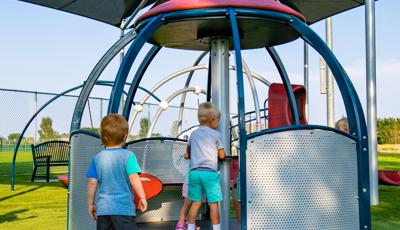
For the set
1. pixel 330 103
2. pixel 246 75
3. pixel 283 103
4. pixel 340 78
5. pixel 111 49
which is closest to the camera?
pixel 340 78

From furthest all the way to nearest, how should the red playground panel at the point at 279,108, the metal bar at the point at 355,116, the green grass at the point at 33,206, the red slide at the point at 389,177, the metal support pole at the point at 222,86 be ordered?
1. the red slide at the point at 389,177
2. the green grass at the point at 33,206
3. the red playground panel at the point at 279,108
4. the metal support pole at the point at 222,86
5. the metal bar at the point at 355,116

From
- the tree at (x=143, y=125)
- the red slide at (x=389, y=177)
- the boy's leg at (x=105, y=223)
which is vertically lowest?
the red slide at (x=389, y=177)

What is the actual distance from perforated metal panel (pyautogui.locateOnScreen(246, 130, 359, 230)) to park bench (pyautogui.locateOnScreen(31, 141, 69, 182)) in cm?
935

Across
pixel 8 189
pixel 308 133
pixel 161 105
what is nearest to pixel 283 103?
pixel 308 133

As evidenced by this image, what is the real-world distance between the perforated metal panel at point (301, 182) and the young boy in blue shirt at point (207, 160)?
70 cm

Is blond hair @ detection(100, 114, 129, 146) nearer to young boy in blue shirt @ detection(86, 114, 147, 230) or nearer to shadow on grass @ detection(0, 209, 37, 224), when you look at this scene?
young boy in blue shirt @ detection(86, 114, 147, 230)

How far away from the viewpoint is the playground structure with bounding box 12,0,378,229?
372 cm

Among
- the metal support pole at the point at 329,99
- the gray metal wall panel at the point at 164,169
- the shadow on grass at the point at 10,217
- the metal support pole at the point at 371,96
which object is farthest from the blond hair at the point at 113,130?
the metal support pole at the point at 329,99

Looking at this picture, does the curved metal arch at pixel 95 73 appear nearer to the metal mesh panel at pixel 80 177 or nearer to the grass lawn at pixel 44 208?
the metal mesh panel at pixel 80 177

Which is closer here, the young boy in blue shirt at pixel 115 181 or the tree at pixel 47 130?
the young boy in blue shirt at pixel 115 181

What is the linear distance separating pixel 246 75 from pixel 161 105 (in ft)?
6.61

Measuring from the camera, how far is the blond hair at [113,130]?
3230 millimetres

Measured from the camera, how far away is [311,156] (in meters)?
3.84

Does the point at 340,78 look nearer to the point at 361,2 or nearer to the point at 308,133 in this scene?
the point at 308,133
